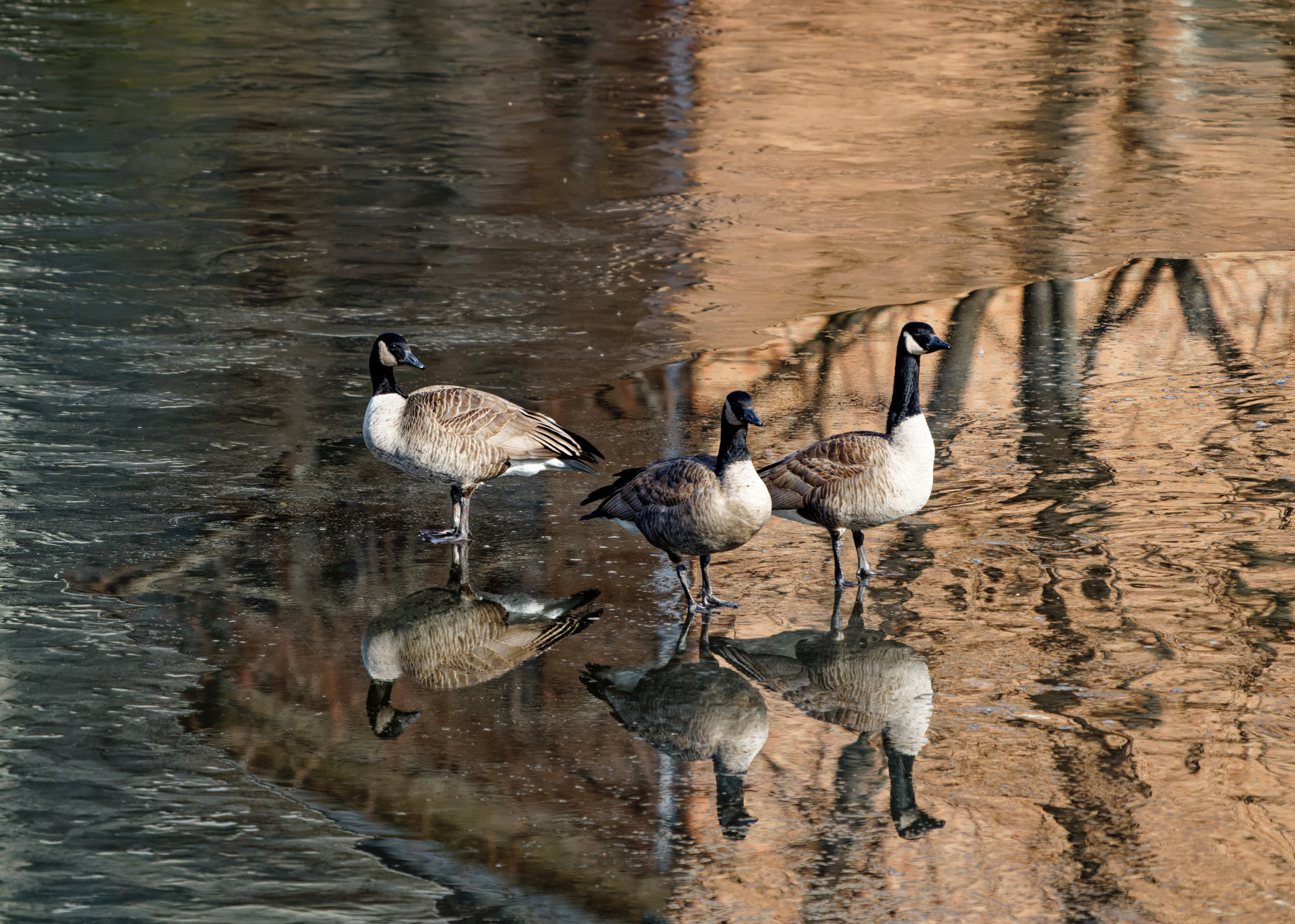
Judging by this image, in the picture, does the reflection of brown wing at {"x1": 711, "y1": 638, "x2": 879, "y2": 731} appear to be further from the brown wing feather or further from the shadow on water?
the brown wing feather

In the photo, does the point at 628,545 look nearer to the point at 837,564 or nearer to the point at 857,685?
the point at 837,564

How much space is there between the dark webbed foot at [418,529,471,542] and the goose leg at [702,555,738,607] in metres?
1.53

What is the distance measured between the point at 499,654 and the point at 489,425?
1816mm

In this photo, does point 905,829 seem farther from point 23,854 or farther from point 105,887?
point 23,854

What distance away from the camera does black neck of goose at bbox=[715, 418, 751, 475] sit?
7297 mm

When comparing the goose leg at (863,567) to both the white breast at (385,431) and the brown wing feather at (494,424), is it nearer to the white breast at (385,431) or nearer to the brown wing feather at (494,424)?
the brown wing feather at (494,424)

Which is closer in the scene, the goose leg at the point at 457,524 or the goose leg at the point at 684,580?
the goose leg at the point at 684,580

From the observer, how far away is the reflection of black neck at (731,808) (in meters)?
5.55

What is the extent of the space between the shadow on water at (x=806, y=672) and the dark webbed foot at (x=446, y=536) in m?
0.16

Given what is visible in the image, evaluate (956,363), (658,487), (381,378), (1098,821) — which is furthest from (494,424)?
(956,363)

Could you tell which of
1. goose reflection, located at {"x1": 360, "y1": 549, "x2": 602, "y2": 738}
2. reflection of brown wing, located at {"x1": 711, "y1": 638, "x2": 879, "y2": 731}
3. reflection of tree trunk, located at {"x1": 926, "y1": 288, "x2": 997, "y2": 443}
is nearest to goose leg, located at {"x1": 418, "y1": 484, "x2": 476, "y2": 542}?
goose reflection, located at {"x1": 360, "y1": 549, "x2": 602, "y2": 738}

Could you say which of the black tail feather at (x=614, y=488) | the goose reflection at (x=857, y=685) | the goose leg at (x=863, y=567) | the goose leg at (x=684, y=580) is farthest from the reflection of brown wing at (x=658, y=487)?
the goose leg at (x=863, y=567)

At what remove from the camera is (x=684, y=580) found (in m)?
7.54

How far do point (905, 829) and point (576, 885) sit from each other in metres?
1.21
